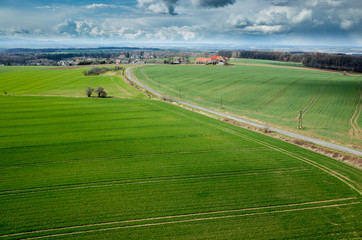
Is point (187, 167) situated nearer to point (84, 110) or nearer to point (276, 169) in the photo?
point (276, 169)

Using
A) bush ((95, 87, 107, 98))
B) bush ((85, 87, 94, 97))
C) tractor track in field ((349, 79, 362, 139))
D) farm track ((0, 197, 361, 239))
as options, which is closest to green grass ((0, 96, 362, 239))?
farm track ((0, 197, 361, 239))

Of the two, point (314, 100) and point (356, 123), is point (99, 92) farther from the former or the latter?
point (356, 123)

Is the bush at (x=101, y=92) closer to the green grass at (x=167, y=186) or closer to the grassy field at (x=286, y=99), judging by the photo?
the grassy field at (x=286, y=99)

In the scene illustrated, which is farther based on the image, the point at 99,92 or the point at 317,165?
the point at 99,92

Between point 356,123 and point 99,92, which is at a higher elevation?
point 99,92

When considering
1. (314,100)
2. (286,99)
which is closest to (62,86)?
(286,99)

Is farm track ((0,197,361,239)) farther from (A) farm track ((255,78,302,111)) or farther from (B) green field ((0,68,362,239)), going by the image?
(A) farm track ((255,78,302,111))
